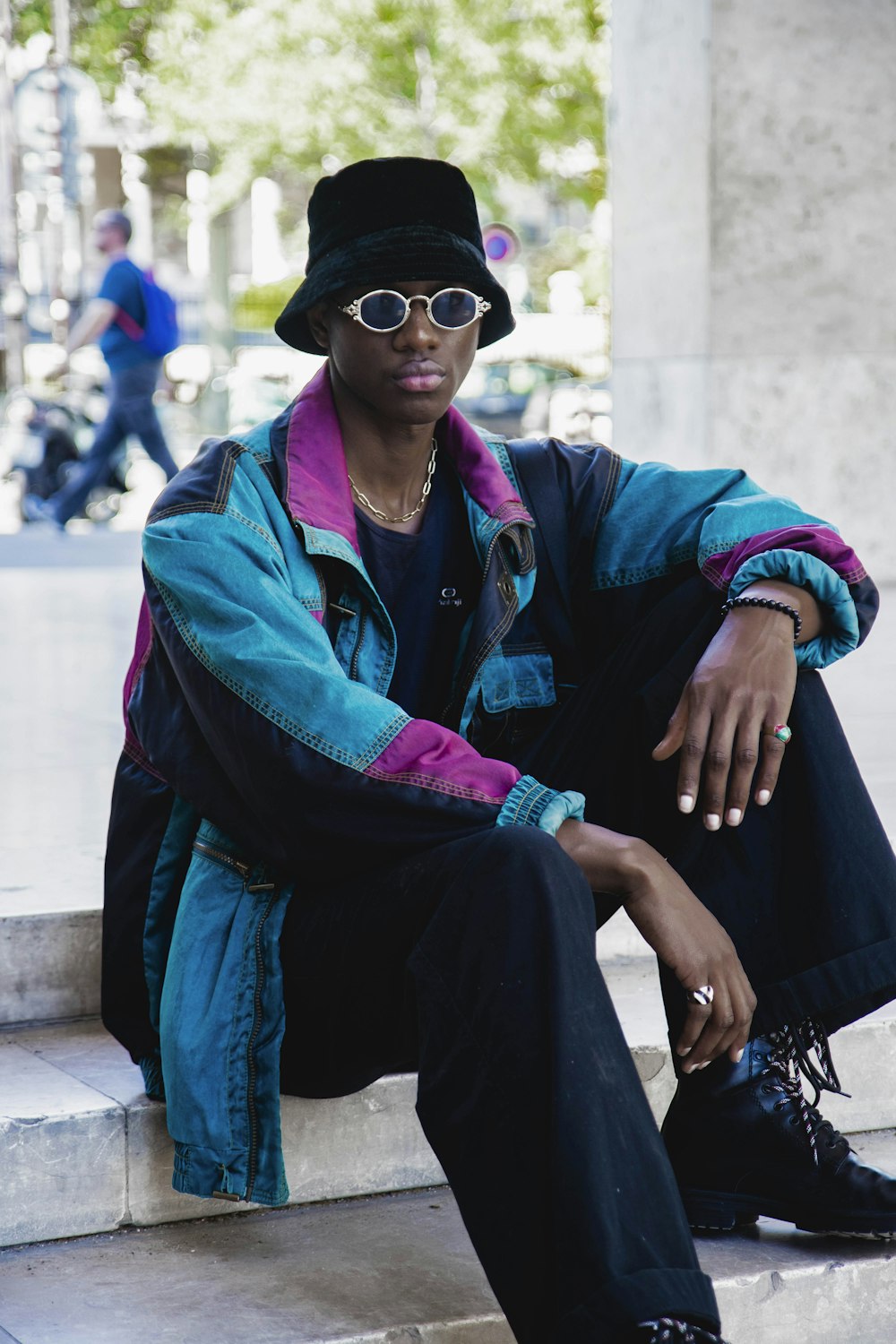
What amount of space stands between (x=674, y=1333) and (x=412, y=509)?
141 cm

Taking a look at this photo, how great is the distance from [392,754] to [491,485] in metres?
0.71

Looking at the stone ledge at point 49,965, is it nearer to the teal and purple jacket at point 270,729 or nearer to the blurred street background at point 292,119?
the teal and purple jacket at point 270,729

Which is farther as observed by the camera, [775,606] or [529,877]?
[775,606]

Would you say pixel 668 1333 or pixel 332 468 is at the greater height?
pixel 332 468

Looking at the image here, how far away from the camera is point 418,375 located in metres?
2.71

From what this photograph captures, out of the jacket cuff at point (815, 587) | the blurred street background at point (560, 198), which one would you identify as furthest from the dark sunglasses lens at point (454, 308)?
the blurred street background at point (560, 198)

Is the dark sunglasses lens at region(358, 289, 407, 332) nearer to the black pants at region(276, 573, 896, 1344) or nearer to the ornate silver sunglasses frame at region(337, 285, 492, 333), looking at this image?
the ornate silver sunglasses frame at region(337, 285, 492, 333)

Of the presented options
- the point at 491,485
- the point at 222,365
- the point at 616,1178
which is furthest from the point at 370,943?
the point at 222,365

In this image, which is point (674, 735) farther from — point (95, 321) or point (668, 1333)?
point (95, 321)

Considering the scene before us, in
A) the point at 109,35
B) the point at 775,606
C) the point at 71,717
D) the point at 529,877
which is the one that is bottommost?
the point at 71,717

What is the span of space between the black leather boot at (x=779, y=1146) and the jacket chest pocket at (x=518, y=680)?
650 millimetres

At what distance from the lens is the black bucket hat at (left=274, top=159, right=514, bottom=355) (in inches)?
104

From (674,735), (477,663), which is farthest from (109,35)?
(674,735)

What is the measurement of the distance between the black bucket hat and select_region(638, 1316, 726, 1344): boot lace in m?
1.54
